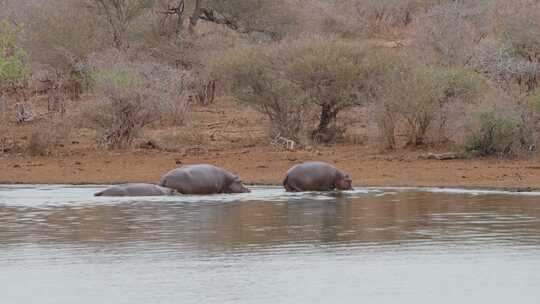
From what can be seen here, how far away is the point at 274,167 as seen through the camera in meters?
22.4

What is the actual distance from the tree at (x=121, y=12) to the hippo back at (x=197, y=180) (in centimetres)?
1671

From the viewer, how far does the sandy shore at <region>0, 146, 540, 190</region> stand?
20234 mm

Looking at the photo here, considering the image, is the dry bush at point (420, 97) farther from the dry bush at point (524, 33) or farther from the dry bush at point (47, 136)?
the dry bush at point (47, 136)

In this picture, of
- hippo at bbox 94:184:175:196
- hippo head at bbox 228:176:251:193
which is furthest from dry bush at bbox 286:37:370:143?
hippo at bbox 94:184:175:196

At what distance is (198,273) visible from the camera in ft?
33.4

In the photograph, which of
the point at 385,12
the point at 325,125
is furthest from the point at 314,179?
the point at 385,12

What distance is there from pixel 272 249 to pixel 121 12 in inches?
969

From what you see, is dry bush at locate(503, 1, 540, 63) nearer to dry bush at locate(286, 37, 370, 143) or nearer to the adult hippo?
dry bush at locate(286, 37, 370, 143)

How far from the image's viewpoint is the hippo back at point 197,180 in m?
18.4

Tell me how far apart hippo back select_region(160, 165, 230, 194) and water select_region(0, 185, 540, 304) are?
75 cm

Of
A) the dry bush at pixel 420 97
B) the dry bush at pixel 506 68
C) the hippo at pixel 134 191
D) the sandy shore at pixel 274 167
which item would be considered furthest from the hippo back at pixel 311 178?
the dry bush at pixel 506 68

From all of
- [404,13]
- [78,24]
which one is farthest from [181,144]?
[404,13]

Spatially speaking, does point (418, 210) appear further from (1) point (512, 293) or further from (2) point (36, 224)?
(1) point (512, 293)

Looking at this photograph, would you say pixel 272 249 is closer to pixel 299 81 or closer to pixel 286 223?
pixel 286 223
